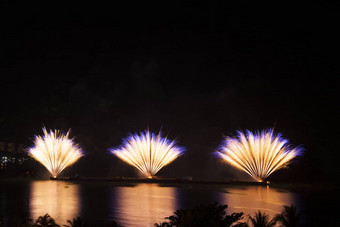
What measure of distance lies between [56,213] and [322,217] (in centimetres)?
1720

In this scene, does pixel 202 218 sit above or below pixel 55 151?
below

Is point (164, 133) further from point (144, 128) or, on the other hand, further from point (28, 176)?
point (28, 176)

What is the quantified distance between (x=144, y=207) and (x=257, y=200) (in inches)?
388

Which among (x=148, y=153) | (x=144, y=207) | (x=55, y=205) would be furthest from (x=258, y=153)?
(x=55, y=205)

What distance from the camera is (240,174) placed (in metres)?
48.8

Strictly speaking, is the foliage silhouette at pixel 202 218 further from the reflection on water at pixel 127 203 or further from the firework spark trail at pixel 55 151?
the firework spark trail at pixel 55 151

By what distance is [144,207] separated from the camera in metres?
26.9

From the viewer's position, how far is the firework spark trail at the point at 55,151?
2024 inches

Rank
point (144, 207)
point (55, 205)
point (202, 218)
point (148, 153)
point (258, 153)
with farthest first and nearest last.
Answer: point (148, 153) < point (258, 153) < point (55, 205) < point (144, 207) < point (202, 218)

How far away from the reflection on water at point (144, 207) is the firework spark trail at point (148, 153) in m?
12.2

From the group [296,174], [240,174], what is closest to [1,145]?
[240,174]

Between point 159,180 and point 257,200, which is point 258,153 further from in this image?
point 159,180

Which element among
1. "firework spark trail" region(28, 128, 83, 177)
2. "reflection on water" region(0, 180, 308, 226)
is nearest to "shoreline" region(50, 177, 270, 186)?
"firework spark trail" region(28, 128, 83, 177)

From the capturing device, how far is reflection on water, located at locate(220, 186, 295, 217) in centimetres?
2616
